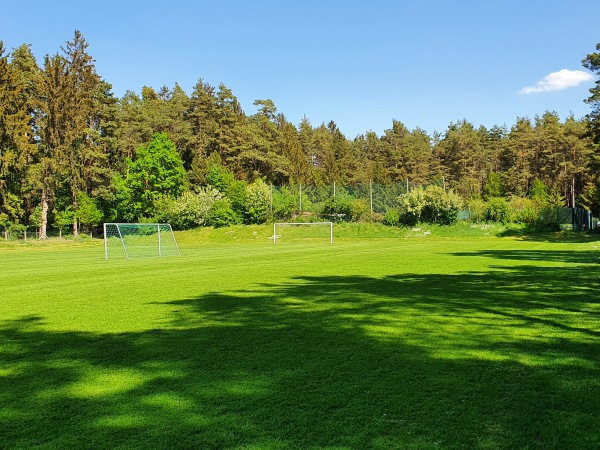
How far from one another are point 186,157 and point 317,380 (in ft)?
239

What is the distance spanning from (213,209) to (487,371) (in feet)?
171

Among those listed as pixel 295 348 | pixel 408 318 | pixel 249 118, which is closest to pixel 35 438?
pixel 295 348

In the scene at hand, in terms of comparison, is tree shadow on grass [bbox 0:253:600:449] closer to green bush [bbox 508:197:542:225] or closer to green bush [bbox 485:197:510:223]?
green bush [bbox 508:197:542:225]

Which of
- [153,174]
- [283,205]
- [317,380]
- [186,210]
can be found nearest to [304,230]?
[283,205]

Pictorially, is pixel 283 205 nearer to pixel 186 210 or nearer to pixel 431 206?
pixel 186 210

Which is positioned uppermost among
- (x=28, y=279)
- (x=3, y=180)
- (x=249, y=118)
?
(x=249, y=118)

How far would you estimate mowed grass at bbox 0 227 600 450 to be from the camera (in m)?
3.48

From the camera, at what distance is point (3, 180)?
47.4 m

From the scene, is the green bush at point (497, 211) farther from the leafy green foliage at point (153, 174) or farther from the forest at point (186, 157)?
the leafy green foliage at point (153, 174)

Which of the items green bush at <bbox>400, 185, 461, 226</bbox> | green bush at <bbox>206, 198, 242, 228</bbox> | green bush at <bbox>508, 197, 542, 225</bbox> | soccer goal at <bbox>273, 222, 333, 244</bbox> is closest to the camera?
green bush at <bbox>508, 197, 542, 225</bbox>

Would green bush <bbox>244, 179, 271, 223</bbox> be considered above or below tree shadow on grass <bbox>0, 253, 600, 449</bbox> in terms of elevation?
above

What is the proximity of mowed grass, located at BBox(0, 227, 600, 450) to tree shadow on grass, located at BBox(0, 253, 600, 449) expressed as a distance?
0.7 inches

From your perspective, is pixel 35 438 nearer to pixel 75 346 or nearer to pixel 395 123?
pixel 75 346

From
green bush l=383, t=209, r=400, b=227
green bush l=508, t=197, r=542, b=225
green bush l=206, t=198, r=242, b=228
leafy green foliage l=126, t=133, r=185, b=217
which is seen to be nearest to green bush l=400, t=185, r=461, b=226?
green bush l=383, t=209, r=400, b=227
